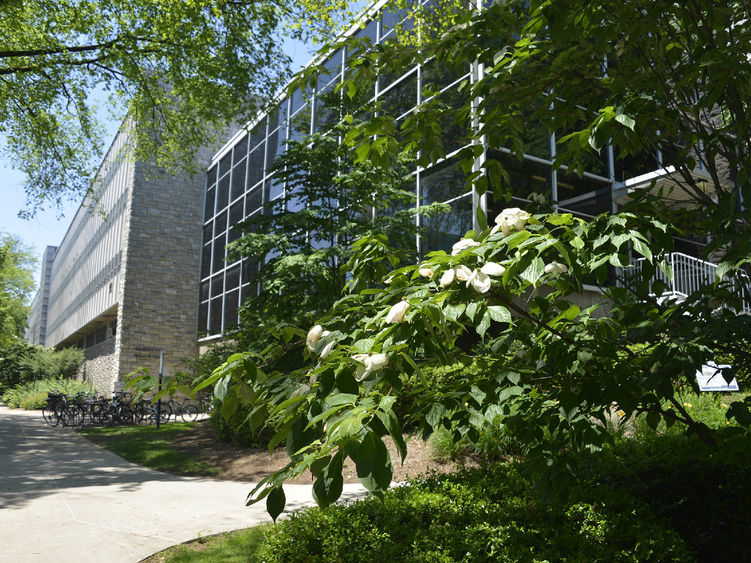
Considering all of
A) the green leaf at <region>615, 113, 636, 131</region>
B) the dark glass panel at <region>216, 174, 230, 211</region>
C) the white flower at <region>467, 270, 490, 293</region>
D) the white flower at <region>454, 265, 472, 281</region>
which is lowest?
the white flower at <region>467, 270, 490, 293</region>

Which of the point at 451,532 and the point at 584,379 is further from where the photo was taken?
the point at 451,532

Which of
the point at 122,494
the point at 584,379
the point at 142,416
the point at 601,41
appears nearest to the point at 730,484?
the point at 584,379

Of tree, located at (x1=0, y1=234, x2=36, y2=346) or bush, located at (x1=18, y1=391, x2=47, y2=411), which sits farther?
tree, located at (x1=0, y1=234, x2=36, y2=346)

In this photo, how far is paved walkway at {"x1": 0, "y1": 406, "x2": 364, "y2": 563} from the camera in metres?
5.26

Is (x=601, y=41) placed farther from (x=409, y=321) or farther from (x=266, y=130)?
(x=266, y=130)

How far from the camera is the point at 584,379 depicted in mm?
2428

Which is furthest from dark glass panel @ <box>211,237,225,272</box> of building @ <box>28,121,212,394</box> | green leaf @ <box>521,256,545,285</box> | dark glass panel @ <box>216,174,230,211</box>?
green leaf @ <box>521,256,545,285</box>

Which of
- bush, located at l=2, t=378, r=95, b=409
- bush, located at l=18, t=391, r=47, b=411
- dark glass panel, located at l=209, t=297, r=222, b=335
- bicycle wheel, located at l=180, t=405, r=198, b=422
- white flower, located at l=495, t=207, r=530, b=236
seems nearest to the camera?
white flower, located at l=495, t=207, r=530, b=236

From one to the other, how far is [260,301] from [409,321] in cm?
932

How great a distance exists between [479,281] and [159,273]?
1140 inches

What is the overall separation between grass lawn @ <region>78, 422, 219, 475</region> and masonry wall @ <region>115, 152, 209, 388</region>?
426 inches

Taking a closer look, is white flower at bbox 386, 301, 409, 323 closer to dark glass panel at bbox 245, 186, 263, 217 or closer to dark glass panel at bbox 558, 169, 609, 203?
dark glass panel at bbox 558, 169, 609, 203

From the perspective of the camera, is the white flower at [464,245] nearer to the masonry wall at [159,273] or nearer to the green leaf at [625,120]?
the green leaf at [625,120]

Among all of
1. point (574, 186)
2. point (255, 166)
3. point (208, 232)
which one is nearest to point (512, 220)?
point (574, 186)
